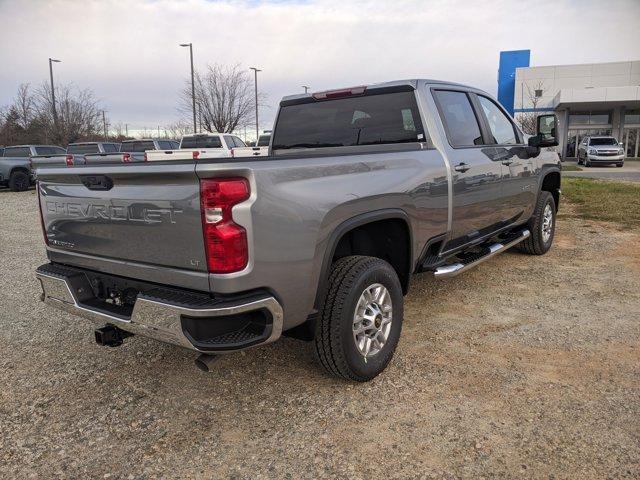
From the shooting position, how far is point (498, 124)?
5.08 metres

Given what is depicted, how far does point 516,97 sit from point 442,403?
40565 mm

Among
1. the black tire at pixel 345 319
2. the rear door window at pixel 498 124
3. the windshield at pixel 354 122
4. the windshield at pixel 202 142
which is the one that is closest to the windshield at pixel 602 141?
the windshield at pixel 202 142

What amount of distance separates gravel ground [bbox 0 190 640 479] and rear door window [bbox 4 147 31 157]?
56.2 feet

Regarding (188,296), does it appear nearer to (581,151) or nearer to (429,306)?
(429,306)

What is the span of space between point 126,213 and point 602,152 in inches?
1123

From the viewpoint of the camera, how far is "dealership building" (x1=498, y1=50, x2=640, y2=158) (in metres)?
33.2

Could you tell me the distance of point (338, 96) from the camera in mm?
4281

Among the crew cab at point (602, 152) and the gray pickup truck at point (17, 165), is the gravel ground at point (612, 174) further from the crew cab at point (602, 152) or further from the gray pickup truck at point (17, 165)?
the gray pickup truck at point (17, 165)

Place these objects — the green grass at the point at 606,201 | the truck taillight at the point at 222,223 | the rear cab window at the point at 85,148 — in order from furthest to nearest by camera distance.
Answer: the rear cab window at the point at 85,148 → the green grass at the point at 606,201 → the truck taillight at the point at 222,223

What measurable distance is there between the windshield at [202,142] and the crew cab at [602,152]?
64.6ft

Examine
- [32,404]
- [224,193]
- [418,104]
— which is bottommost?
[32,404]

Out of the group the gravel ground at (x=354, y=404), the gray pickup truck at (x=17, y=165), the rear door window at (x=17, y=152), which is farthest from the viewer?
the rear door window at (x=17, y=152)

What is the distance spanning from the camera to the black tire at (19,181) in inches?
734

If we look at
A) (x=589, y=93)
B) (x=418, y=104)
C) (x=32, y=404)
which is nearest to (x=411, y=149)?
(x=418, y=104)
